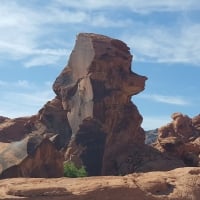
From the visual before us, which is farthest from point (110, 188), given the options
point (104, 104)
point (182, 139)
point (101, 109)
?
point (182, 139)

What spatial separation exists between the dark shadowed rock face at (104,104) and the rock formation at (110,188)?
3137cm

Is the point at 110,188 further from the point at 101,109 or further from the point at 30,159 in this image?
the point at 101,109

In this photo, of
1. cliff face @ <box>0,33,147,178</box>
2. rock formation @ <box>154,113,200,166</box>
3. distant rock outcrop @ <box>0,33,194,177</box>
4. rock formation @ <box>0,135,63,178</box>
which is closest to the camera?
rock formation @ <box>0,135,63,178</box>

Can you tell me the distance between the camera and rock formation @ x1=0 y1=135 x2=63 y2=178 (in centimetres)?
2244

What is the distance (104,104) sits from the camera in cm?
4653

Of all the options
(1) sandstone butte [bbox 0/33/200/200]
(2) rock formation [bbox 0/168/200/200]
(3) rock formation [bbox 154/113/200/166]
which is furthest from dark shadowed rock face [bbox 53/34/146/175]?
(2) rock formation [bbox 0/168/200/200]

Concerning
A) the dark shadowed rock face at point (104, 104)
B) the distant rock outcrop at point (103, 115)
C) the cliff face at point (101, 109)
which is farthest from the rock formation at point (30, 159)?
the dark shadowed rock face at point (104, 104)

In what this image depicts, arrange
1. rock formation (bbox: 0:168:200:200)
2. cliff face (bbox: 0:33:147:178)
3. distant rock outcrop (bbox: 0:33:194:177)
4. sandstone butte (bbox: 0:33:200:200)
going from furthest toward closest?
1. cliff face (bbox: 0:33:147:178)
2. distant rock outcrop (bbox: 0:33:194:177)
3. sandstone butte (bbox: 0:33:200:200)
4. rock formation (bbox: 0:168:200:200)

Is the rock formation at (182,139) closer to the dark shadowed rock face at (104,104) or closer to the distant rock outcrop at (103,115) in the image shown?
the distant rock outcrop at (103,115)

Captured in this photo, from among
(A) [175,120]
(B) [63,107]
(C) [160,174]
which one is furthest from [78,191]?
(A) [175,120]

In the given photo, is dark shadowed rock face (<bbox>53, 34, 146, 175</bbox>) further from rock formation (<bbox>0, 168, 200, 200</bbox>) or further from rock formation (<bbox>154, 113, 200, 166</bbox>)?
rock formation (<bbox>0, 168, 200, 200</bbox>)

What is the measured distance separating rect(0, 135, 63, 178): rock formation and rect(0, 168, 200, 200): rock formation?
28.6ft

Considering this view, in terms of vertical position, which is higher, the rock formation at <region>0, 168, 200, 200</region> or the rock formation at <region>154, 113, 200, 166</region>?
the rock formation at <region>154, 113, 200, 166</region>

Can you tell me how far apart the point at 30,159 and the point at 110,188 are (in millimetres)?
11689
